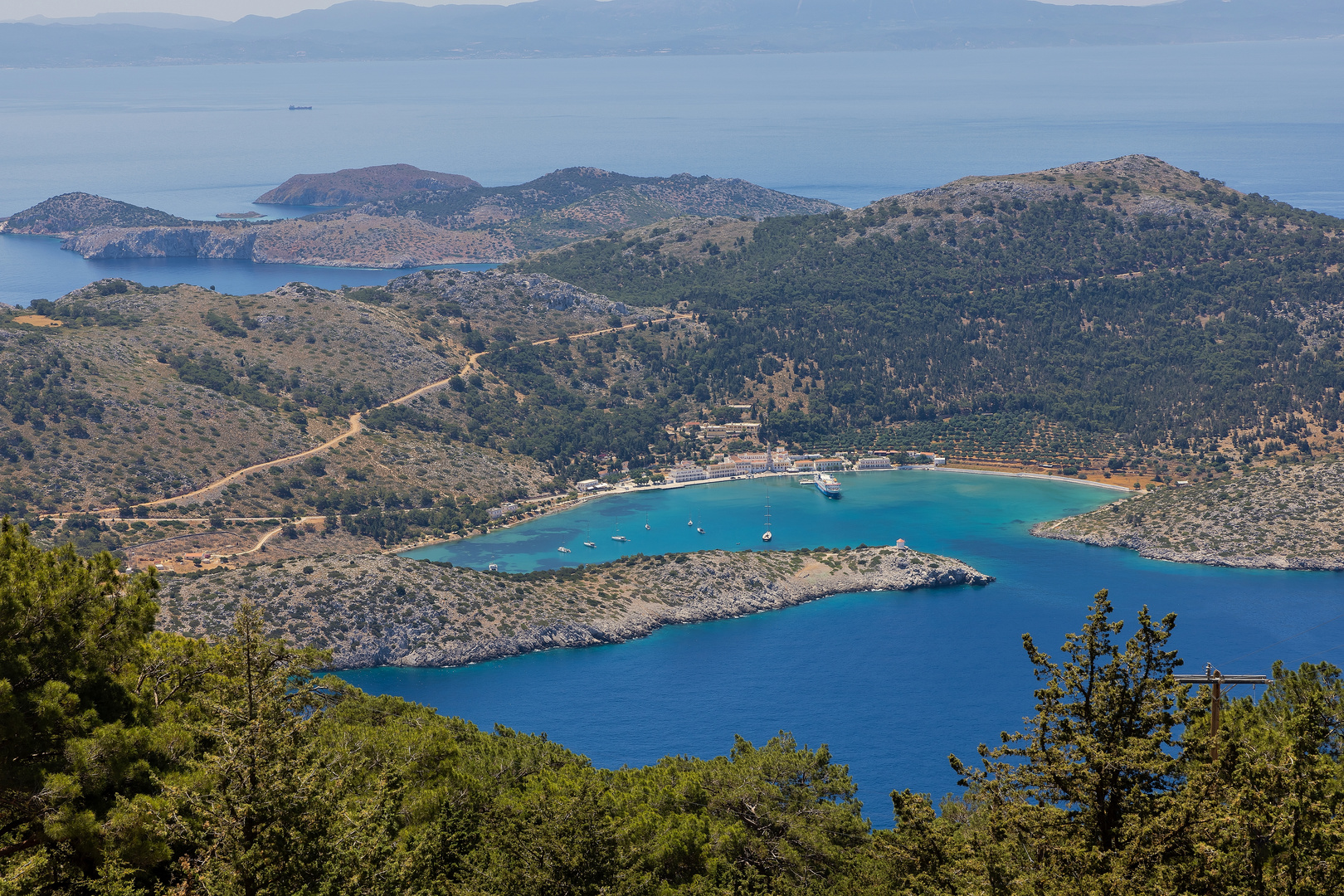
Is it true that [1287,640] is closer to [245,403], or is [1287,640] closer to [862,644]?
[862,644]

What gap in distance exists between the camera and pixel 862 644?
8581cm

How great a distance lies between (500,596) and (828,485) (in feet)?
141

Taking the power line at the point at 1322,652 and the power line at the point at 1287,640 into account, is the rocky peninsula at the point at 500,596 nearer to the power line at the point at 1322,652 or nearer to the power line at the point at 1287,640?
the power line at the point at 1287,640

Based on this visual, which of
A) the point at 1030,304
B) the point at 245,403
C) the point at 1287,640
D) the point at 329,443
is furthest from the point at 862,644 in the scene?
the point at 1030,304

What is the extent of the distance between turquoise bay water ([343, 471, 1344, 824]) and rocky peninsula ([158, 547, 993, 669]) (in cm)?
138

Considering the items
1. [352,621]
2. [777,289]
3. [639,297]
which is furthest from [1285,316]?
[352,621]

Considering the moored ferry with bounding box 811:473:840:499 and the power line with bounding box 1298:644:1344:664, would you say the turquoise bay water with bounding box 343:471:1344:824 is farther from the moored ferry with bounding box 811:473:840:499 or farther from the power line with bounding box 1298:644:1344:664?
the moored ferry with bounding box 811:473:840:499

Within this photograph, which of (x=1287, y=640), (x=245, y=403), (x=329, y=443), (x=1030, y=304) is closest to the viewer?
(x=1287, y=640)

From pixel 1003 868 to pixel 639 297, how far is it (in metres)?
156

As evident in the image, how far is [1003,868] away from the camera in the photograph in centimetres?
2125

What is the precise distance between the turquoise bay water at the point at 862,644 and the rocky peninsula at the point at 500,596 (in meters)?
1.38

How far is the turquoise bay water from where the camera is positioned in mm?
71812

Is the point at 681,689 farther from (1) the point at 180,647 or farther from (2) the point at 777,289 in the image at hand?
(2) the point at 777,289

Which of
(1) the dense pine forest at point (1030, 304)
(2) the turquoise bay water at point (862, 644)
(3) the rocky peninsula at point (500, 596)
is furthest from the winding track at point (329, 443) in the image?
(1) the dense pine forest at point (1030, 304)
